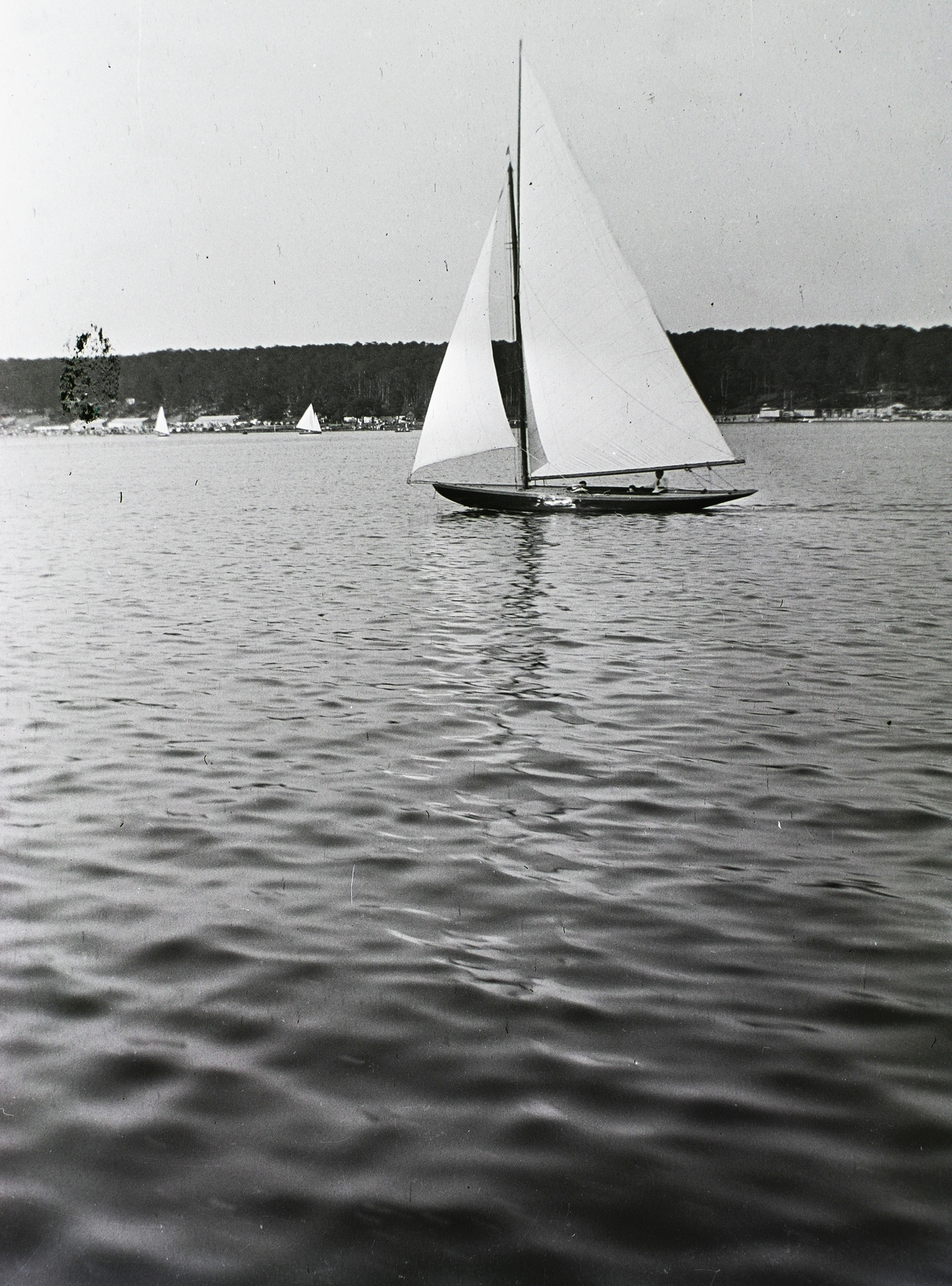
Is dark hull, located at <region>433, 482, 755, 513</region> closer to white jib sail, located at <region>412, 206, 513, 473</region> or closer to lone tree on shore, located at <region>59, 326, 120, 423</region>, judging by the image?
white jib sail, located at <region>412, 206, 513, 473</region>

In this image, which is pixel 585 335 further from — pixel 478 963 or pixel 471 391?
pixel 478 963

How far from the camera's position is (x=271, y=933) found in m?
7.59

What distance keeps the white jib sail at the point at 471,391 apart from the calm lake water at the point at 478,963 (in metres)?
25.0

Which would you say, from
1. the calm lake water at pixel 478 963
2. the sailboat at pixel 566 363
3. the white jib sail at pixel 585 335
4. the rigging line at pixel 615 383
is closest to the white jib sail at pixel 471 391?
the sailboat at pixel 566 363

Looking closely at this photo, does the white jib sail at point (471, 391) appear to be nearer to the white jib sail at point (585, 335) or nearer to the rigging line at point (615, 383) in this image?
the white jib sail at point (585, 335)

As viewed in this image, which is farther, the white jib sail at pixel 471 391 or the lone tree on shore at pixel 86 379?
the lone tree on shore at pixel 86 379

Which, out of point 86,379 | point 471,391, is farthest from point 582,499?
point 86,379

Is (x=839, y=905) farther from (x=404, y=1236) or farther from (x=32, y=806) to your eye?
(x=32, y=806)

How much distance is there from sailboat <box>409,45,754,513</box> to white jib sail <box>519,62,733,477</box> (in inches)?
1.5

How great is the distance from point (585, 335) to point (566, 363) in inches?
45.1

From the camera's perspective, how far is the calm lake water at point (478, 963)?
15.4 ft

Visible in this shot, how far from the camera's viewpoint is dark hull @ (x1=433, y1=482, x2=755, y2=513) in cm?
4316

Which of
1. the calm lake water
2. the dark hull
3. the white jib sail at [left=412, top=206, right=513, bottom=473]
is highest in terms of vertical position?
the white jib sail at [left=412, top=206, right=513, bottom=473]

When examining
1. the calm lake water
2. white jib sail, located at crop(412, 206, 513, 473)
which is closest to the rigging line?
white jib sail, located at crop(412, 206, 513, 473)
